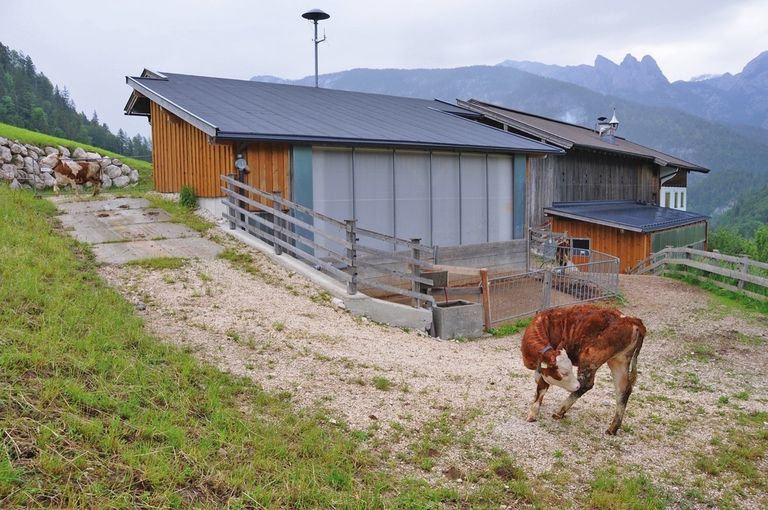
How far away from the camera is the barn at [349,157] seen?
39.7 feet

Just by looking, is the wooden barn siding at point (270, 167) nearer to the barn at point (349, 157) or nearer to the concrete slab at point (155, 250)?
the barn at point (349, 157)

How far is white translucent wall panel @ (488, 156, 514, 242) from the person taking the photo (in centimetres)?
1588

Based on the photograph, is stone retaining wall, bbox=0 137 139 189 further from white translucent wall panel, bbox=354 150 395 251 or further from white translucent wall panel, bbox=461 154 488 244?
white translucent wall panel, bbox=461 154 488 244

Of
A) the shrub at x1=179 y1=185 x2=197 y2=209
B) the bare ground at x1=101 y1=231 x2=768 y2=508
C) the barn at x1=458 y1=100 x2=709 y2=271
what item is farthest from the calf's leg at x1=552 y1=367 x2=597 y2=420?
the barn at x1=458 y1=100 x2=709 y2=271

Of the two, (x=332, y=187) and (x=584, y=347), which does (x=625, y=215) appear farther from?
(x=584, y=347)

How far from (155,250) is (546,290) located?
8360 millimetres

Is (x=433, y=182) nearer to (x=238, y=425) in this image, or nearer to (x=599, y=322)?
(x=599, y=322)

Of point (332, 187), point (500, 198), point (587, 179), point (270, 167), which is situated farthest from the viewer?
point (587, 179)

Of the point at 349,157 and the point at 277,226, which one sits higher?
the point at 349,157

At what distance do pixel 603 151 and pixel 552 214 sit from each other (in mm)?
5594

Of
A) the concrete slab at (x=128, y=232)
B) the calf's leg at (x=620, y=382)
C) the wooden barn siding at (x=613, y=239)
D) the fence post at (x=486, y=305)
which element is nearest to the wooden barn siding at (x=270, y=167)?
the concrete slab at (x=128, y=232)

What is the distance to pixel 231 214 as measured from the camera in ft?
41.0

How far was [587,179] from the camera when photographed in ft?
85.8

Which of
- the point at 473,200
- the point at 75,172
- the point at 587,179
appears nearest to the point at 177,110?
the point at 75,172
